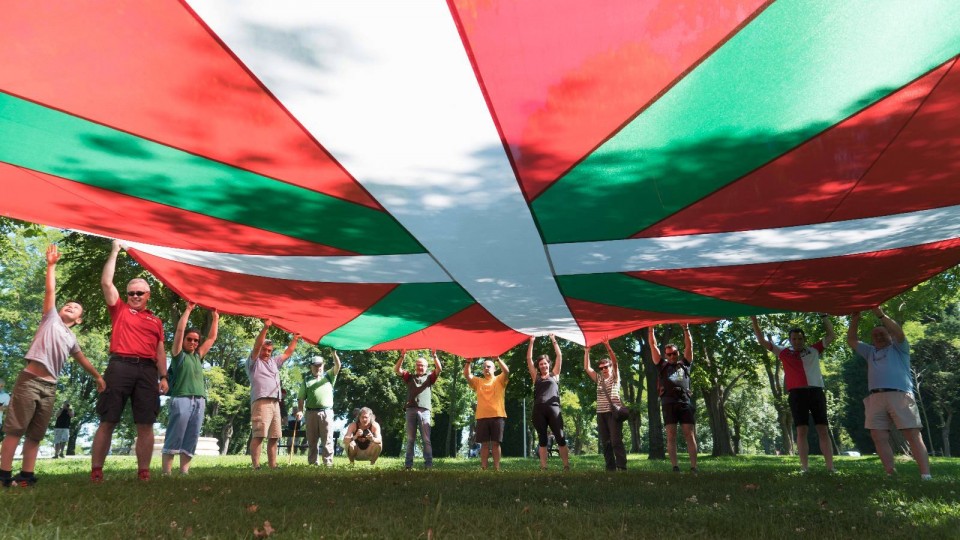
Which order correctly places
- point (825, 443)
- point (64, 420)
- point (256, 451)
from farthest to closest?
point (64, 420)
point (256, 451)
point (825, 443)

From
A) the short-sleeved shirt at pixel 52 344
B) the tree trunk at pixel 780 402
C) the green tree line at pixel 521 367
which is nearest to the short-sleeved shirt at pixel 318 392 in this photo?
the green tree line at pixel 521 367

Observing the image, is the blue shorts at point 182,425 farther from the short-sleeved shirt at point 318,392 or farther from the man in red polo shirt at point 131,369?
the short-sleeved shirt at point 318,392

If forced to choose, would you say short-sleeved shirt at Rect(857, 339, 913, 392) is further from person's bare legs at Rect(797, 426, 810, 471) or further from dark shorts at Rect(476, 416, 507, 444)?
dark shorts at Rect(476, 416, 507, 444)

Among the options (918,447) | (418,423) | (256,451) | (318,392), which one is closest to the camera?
(918,447)

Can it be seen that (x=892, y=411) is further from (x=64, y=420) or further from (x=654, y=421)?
(x=64, y=420)

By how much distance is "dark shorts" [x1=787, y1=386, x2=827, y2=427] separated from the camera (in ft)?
22.3

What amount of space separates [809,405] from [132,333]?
706 cm

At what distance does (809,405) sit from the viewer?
6.83 meters

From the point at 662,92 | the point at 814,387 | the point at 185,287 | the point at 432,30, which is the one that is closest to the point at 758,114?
the point at 662,92

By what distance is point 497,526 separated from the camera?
3.10 metres

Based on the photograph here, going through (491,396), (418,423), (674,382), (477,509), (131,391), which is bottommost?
(477,509)

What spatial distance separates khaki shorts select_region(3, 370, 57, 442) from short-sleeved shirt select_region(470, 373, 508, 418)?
5.11 m

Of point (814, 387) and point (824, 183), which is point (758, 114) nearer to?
point (824, 183)

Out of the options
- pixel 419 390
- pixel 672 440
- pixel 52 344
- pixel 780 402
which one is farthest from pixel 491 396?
pixel 780 402
